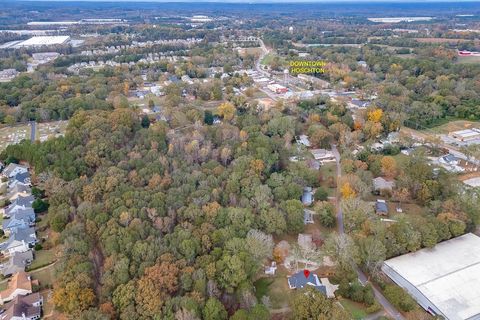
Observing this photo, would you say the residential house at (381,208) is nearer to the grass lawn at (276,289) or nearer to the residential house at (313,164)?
the residential house at (313,164)

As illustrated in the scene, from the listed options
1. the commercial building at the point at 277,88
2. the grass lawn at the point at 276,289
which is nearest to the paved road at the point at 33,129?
the grass lawn at the point at 276,289

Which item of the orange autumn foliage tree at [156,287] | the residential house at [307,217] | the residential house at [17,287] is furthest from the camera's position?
the residential house at [307,217]

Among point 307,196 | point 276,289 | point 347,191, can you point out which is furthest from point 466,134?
point 276,289

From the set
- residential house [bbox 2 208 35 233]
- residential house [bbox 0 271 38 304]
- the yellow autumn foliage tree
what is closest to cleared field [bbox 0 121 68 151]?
residential house [bbox 2 208 35 233]

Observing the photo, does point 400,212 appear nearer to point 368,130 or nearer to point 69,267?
point 368,130

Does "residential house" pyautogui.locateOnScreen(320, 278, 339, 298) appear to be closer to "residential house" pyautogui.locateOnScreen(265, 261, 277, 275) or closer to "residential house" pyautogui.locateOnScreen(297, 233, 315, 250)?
"residential house" pyautogui.locateOnScreen(297, 233, 315, 250)

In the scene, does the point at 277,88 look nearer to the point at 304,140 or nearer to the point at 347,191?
the point at 304,140

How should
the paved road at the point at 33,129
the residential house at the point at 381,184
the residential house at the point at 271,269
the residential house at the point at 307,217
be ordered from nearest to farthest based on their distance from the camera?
the residential house at the point at 271,269 → the residential house at the point at 307,217 → the residential house at the point at 381,184 → the paved road at the point at 33,129
